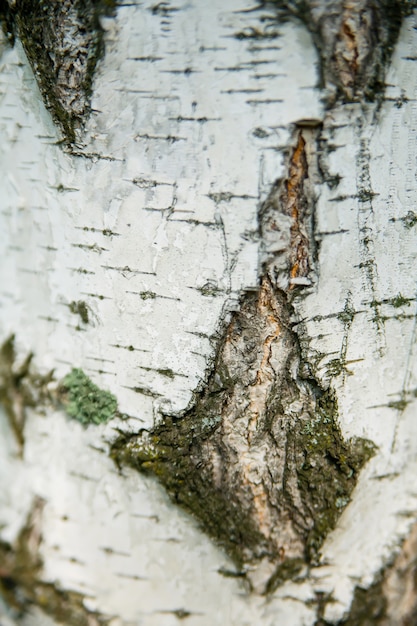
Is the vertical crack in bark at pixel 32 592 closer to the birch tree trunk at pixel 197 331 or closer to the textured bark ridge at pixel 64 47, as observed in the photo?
the birch tree trunk at pixel 197 331

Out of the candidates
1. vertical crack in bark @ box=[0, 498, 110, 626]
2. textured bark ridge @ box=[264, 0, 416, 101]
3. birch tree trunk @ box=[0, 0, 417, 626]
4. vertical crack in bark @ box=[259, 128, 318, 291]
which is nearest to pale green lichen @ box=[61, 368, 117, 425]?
birch tree trunk @ box=[0, 0, 417, 626]

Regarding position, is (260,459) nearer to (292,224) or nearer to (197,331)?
(197,331)

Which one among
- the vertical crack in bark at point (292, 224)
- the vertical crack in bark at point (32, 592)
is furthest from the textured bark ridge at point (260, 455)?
the vertical crack in bark at point (32, 592)

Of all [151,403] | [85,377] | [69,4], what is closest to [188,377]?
[151,403]

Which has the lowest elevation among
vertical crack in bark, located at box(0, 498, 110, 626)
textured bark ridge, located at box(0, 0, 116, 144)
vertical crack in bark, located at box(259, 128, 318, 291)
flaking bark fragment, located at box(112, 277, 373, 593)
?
vertical crack in bark, located at box(0, 498, 110, 626)

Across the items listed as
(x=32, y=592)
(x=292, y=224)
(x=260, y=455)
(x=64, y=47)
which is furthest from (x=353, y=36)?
(x=32, y=592)

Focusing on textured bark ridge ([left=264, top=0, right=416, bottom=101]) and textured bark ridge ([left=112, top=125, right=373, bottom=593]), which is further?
textured bark ridge ([left=112, top=125, right=373, bottom=593])

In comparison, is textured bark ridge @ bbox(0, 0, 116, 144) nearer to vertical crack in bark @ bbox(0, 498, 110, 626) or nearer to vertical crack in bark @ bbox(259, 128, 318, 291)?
vertical crack in bark @ bbox(259, 128, 318, 291)
